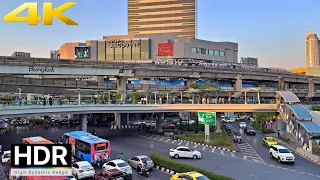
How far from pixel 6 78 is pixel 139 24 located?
3431 inches

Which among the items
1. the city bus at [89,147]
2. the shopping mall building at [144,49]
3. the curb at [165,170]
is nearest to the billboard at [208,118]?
the curb at [165,170]

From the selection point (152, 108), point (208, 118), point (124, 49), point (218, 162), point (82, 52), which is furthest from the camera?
point (82, 52)

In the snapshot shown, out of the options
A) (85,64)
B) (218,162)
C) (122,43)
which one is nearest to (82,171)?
(218,162)

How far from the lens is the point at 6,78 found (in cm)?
5572

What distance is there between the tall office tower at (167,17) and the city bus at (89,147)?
110 metres

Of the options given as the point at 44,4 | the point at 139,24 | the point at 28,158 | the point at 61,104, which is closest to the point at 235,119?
the point at 61,104

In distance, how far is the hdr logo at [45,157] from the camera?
976 cm

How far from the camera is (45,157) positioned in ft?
32.0

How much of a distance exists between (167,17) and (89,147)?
378ft

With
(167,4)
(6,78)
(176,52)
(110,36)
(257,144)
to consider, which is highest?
(167,4)

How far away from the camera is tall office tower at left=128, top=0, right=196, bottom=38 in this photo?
444ft

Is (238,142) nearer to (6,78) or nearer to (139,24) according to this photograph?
(6,78)

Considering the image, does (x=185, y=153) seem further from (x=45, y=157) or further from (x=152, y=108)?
(x=45, y=157)

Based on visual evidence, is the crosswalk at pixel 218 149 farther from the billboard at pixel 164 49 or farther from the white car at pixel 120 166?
the billboard at pixel 164 49
